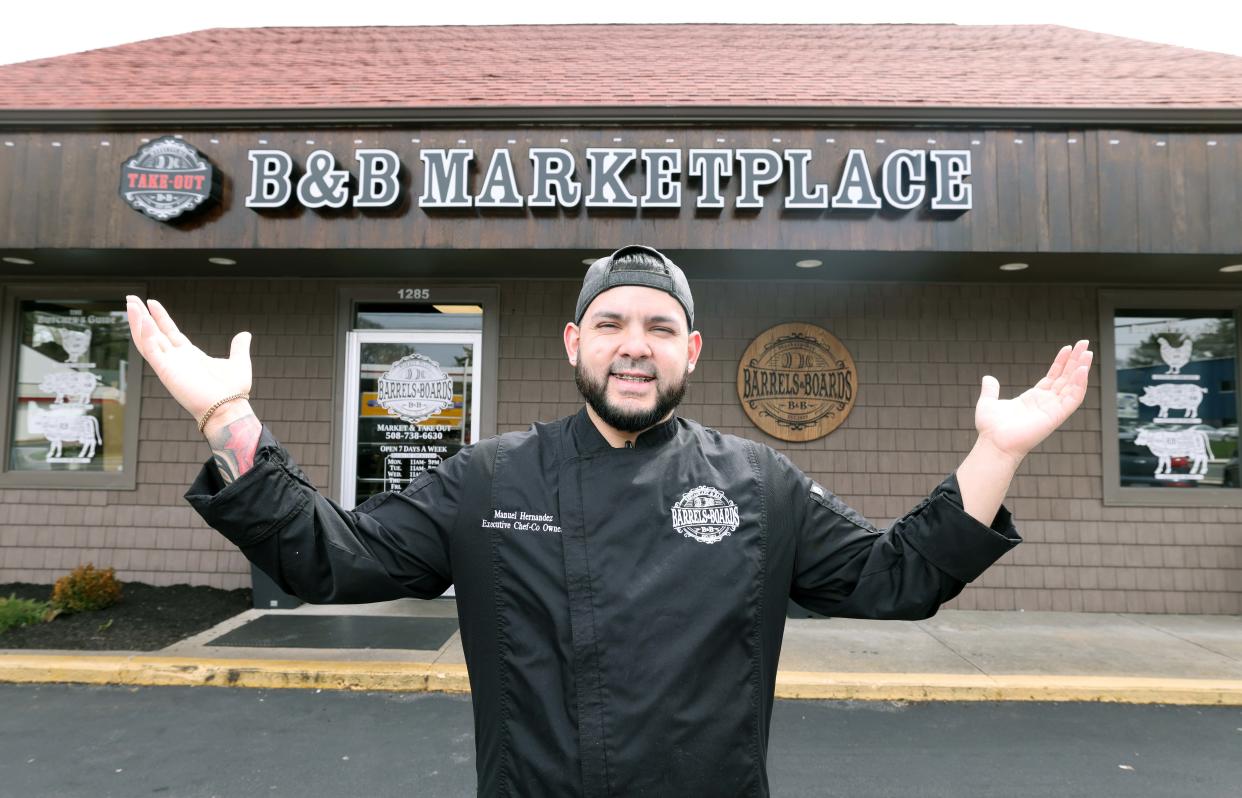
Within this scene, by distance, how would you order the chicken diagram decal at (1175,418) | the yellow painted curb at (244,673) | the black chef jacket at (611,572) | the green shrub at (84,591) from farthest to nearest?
the chicken diagram decal at (1175,418), the green shrub at (84,591), the yellow painted curb at (244,673), the black chef jacket at (611,572)

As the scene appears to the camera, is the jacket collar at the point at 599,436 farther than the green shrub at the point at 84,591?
No

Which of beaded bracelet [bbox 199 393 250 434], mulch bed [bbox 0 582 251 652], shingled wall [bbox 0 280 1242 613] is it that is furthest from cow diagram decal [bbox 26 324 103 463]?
beaded bracelet [bbox 199 393 250 434]

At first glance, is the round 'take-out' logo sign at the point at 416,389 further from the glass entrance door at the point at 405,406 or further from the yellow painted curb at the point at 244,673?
the yellow painted curb at the point at 244,673

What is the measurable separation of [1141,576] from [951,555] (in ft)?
21.8

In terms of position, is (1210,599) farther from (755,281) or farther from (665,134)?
(665,134)

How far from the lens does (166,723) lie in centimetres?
421

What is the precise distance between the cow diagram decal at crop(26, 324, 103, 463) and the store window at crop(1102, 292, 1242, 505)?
9.69 m

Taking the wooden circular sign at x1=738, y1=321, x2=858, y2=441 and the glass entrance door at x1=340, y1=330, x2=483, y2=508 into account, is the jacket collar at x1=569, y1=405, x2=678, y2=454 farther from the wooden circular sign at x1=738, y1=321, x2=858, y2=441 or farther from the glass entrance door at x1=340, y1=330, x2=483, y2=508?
the glass entrance door at x1=340, y1=330, x2=483, y2=508

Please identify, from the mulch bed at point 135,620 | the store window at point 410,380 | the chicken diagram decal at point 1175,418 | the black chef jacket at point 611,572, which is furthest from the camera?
the store window at point 410,380

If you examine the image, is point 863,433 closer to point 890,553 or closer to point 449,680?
point 449,680

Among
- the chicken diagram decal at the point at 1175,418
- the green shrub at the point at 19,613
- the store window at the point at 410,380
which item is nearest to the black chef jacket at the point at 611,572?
the store window at the point at 410,380

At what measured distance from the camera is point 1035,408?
1.56 metres

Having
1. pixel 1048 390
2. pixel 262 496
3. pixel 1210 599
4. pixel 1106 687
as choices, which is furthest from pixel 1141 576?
pixel 262 496

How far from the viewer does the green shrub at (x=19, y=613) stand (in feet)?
18.1
